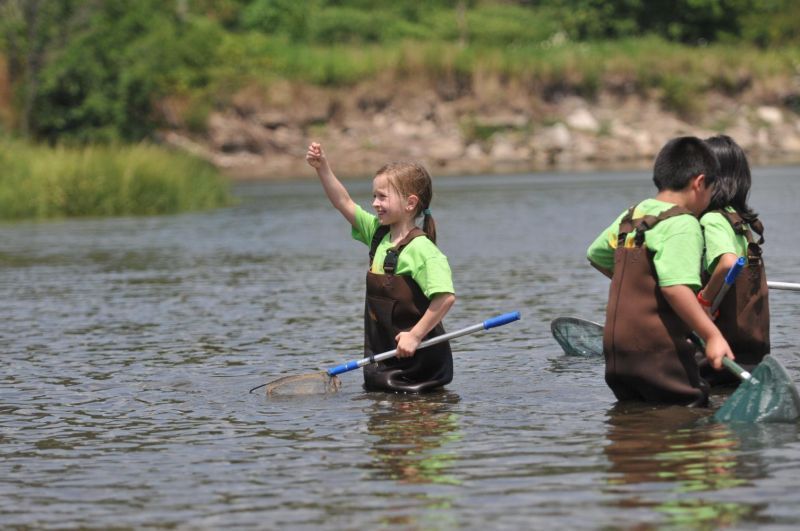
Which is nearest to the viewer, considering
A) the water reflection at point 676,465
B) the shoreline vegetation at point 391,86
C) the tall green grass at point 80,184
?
the water reflection at point 676,465

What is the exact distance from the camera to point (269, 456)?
6.99 m

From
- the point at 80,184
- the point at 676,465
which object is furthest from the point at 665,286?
the point at 80,184

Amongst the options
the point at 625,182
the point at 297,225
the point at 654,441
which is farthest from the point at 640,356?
the point at 625,182

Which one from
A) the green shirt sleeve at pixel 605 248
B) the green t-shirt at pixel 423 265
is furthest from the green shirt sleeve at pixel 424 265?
the green shirt sleeve at pixel 605 248

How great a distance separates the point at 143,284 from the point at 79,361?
5.75 meters

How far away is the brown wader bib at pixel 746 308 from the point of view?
8266 millimetres

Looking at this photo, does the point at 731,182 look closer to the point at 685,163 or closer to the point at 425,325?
the point at 685,163

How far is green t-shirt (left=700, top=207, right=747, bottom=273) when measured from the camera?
26.1 ft

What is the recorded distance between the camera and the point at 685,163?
7086 millimetres

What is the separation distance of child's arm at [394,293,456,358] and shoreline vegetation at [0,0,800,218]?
38123mm

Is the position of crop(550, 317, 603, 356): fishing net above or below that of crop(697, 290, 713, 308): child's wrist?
below

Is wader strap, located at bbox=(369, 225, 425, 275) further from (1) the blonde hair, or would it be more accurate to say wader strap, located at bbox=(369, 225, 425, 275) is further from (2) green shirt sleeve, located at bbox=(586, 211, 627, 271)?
(2) green shirt sleeve, located at bbox=(586, 211, 627, 271)

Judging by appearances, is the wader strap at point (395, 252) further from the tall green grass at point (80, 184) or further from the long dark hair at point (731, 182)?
the tall green grass at point (80, 184)

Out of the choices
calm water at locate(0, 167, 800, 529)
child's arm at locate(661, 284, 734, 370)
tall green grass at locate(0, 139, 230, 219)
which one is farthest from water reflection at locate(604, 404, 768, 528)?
tall green grass at locate(0, 139, 230, 219)
